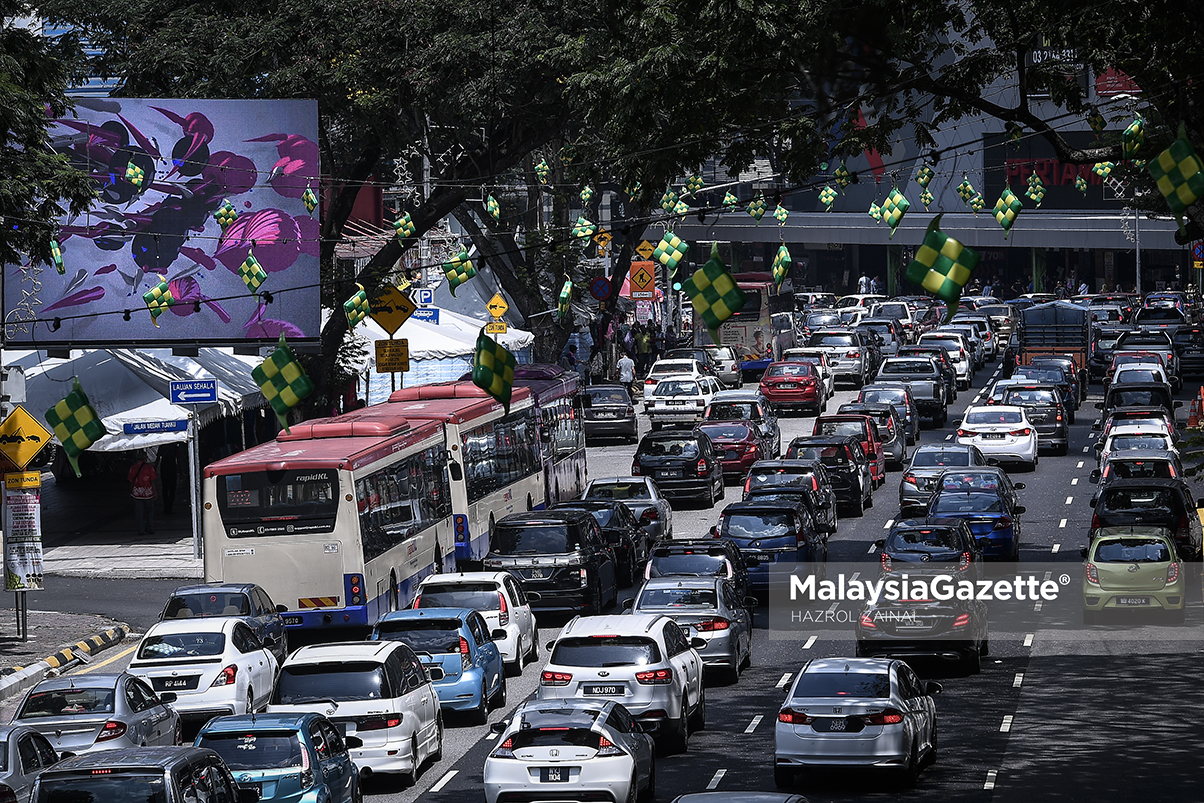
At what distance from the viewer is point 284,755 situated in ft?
52.3

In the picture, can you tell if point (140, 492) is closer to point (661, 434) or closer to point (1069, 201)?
point (661, 434)

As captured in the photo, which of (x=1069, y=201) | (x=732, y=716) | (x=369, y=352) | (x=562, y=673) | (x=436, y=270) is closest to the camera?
(x=562, y=673)

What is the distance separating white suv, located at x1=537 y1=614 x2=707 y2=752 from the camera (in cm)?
1967

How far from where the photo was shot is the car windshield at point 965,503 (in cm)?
3133

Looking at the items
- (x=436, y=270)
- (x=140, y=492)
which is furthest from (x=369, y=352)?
(x=436, y=270)

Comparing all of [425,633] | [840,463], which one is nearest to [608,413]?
[840,463]

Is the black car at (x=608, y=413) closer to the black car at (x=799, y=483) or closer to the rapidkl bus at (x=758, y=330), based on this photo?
the rapidkl bus at (x=758, y=330)

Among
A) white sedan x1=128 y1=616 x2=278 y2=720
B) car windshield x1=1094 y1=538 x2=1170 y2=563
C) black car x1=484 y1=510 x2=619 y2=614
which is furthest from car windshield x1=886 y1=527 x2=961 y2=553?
white sedan x1=128 y1=616 x2=278 y2=720

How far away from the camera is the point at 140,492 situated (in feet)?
125

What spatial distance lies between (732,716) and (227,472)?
8.93m

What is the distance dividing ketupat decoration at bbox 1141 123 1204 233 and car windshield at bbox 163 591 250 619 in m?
15.2

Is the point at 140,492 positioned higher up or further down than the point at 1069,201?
further down
